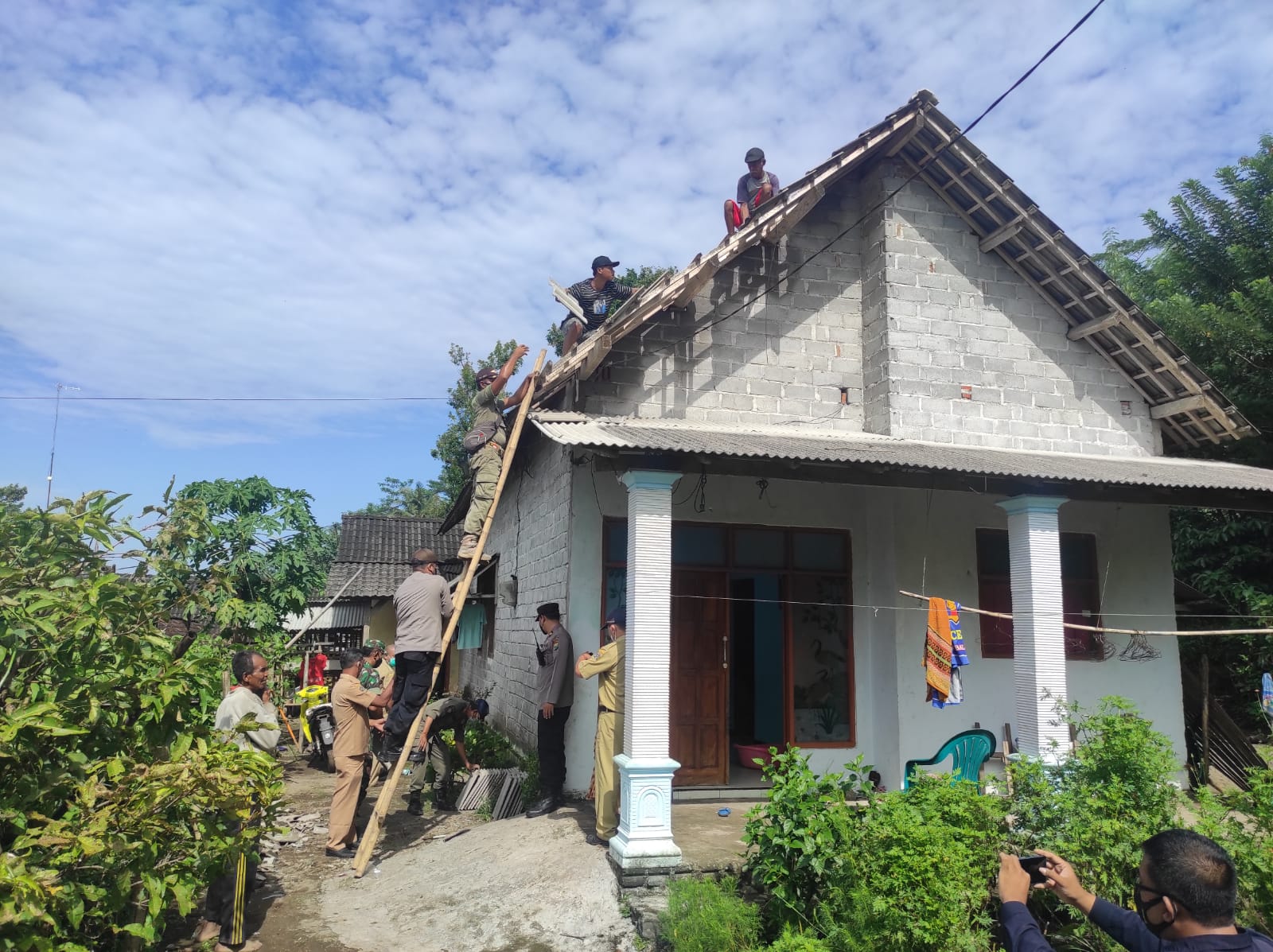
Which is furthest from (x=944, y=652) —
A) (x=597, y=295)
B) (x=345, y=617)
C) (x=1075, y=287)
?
(x=345, y=617)

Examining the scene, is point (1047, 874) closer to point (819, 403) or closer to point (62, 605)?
point (62, 605)

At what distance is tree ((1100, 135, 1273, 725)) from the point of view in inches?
469

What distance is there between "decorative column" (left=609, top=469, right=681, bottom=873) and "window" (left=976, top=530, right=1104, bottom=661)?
4.08m

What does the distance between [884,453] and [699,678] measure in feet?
9.18

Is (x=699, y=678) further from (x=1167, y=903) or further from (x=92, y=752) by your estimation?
(x=1167, y=903)

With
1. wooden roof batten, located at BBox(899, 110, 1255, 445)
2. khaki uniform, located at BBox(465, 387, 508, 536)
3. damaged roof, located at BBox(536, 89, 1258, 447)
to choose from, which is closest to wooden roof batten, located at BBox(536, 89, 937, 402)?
damaged roof, located at BBox(536, 89, 1258, 447)

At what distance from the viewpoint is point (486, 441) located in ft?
28.0

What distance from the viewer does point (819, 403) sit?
8758mm

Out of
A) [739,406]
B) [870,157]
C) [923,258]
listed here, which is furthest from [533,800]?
[870,157]

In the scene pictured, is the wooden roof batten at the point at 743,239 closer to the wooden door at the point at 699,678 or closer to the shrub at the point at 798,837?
the wooden door at the point at 699,678

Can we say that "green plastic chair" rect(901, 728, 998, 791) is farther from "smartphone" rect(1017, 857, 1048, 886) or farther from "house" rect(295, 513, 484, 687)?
"house" rect(295, 513, 484, 687)

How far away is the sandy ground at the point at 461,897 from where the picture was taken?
18.0 ft

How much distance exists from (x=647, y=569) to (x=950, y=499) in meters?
4.01

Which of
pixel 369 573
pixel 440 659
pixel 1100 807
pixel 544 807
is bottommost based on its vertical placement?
pixel 544 807
